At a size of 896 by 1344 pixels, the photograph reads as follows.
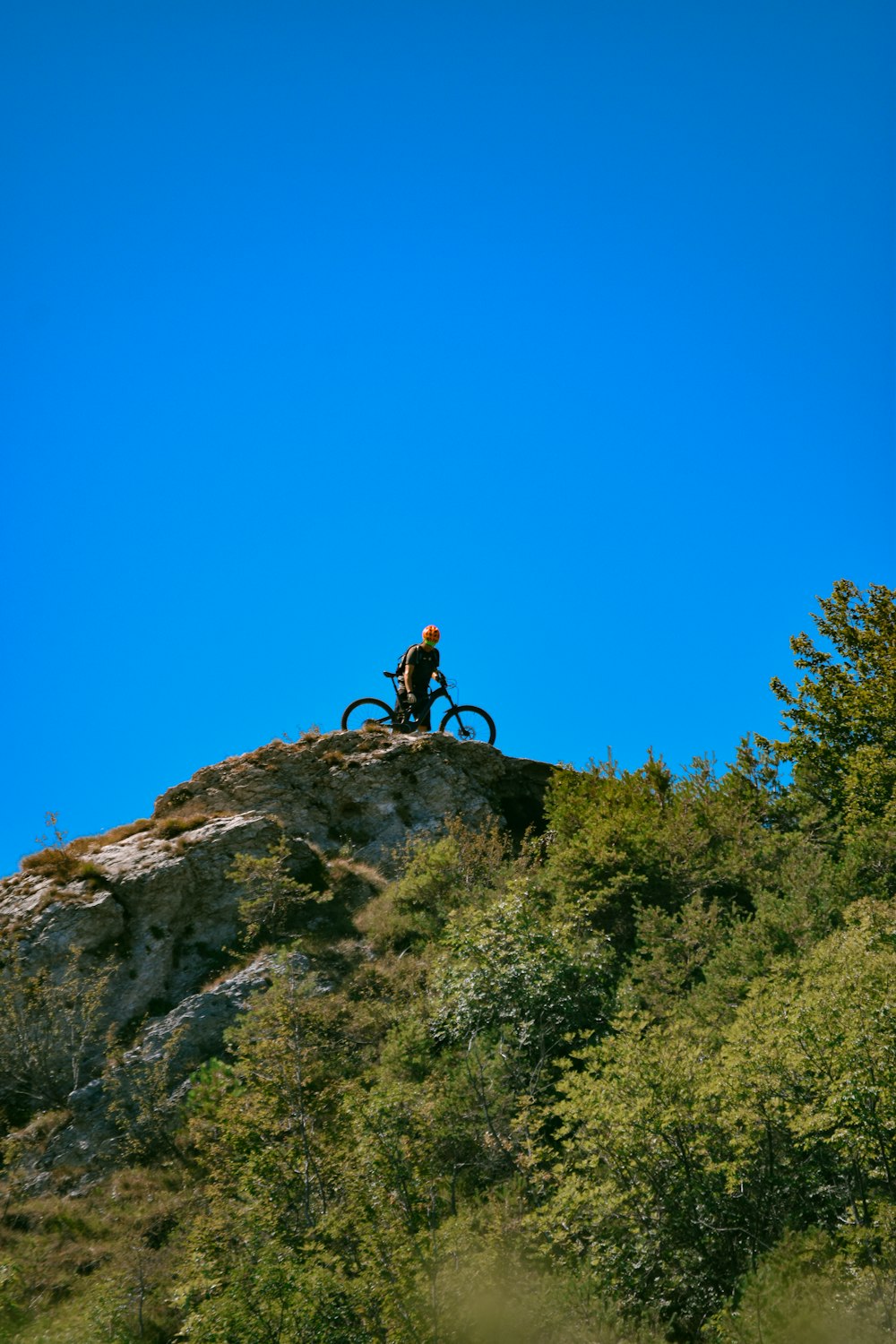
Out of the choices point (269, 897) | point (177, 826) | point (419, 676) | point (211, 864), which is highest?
point (419, 676)

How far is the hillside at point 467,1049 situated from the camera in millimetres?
11906

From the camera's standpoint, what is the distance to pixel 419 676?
98.1 feet

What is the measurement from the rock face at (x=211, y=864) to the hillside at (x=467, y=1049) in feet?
0.26

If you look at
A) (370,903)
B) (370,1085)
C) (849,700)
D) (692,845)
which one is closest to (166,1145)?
(370,1085)

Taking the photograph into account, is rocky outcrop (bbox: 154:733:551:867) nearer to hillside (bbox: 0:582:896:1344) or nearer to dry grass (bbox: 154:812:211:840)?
hillside (bbox: 0:582:896:1344)

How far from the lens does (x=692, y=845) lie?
76.7ft

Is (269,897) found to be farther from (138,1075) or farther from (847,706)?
(847,706)

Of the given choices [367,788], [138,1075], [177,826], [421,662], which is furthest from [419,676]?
[138,1075]

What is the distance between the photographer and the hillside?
11.9m

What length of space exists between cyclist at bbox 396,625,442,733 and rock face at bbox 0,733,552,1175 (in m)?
0.98

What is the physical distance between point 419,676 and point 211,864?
7949 mm

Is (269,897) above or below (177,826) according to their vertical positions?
below

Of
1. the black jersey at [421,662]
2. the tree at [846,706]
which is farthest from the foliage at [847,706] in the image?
the black jersey at [421,662]

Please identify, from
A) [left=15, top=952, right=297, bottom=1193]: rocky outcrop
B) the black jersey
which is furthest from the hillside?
the black jersey
